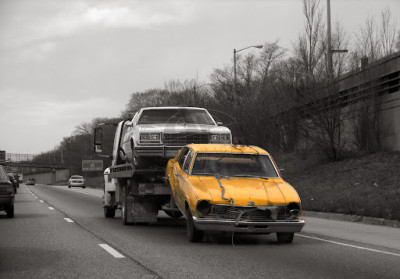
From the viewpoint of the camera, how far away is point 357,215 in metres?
19.0

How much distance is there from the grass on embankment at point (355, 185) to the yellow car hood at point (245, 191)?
621cm

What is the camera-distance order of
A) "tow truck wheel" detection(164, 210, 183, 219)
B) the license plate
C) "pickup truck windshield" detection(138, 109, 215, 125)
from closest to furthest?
the license plate, "pickup truck windshield" detection(138, 109, 215, 125), "tow truck wheel" detection(164, 210, 183, 219)

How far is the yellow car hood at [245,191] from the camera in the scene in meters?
11.6

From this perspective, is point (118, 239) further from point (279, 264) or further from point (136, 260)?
point (279, 264)

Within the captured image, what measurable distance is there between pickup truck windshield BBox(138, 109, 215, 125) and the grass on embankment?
17.5 feet

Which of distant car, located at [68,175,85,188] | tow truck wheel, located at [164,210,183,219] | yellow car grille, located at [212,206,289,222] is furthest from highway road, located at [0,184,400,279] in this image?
distant car, located at [68,175,85,188]

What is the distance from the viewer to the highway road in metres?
8.74

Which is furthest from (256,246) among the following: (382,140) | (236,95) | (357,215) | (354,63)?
(236,95)

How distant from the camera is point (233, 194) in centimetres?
1177

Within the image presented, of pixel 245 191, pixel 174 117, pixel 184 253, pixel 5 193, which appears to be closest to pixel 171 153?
pixel 174 117

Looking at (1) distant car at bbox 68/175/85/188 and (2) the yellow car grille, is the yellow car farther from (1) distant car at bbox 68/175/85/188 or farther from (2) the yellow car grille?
(1) distant car at bbox 68/175/85/188

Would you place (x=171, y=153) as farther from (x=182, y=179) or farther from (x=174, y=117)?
(x=182, y=179)

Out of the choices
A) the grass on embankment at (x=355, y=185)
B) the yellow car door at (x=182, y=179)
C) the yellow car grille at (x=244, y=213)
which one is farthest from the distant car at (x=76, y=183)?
the yellow car grille at (x=244, y=213)

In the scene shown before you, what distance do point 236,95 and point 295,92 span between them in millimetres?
5310
